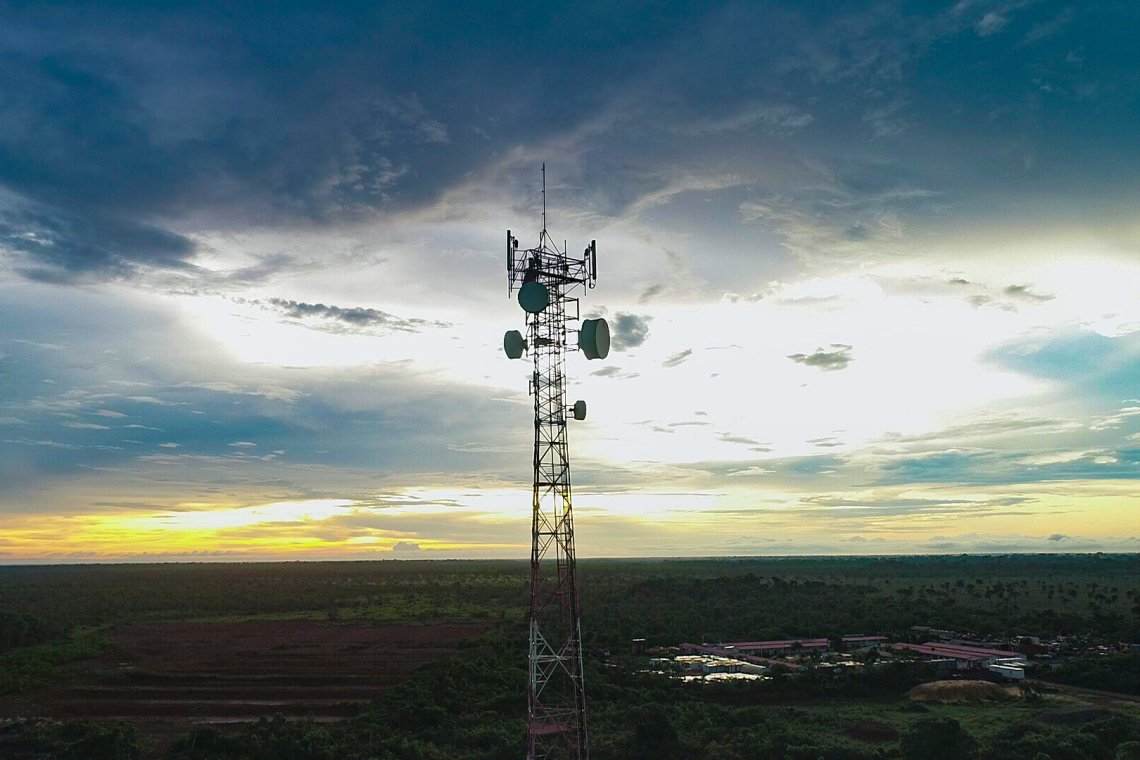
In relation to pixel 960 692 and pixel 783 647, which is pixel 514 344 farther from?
pixel 783 647

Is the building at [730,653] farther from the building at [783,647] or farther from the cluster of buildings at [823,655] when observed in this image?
the building at [783,647]

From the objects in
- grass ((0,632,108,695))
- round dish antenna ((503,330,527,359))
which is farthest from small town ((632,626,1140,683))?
grass ((0,632,108,695))

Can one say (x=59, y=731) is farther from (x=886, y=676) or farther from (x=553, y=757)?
(x=886, y=676)

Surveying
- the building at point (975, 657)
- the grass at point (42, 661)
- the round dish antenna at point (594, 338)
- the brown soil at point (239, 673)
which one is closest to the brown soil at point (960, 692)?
the building at point (975, 657)

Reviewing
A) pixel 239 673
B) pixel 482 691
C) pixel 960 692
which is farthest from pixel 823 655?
pixel 239 673

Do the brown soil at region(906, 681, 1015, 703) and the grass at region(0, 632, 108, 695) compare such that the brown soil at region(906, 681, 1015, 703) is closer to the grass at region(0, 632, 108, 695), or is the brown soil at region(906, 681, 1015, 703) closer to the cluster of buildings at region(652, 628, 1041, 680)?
the cluster of buildings at region(652, 628, 1041, 680)

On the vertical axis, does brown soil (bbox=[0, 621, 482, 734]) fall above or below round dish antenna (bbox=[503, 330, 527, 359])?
below

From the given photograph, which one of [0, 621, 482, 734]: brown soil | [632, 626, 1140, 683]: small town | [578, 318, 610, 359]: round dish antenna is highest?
[578, 318, 610, 359]: round dish antenna

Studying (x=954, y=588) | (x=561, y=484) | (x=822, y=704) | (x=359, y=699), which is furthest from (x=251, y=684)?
→ (x=954, y=588)

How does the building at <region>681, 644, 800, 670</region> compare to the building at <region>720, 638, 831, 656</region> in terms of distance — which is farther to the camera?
the building at <region>720, 638, 831, 656</region>
